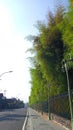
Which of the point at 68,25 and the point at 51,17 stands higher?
the point at 51,17

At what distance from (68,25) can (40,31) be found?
6752 millimetres

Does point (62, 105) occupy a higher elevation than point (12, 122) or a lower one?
higher

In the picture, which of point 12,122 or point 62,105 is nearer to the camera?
point 62,105

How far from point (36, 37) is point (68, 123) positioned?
528cm

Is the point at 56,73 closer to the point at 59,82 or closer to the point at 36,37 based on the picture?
the point at 59,82

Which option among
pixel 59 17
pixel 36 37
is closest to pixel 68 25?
pixel 59 17

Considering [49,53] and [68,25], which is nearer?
[68,25]

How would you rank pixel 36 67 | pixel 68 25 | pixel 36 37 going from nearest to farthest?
pixel 68 25, pixel 36 37, pixel 36 67

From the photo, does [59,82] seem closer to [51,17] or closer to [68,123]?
[68,123]

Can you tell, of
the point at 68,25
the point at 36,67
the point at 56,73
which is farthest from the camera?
the point at 36,67

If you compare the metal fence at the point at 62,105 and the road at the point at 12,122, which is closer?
the metal fence at the point at 62,105

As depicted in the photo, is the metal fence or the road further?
the road

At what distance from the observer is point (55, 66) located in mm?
19016

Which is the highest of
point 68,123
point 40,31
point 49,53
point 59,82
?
point 40,31
